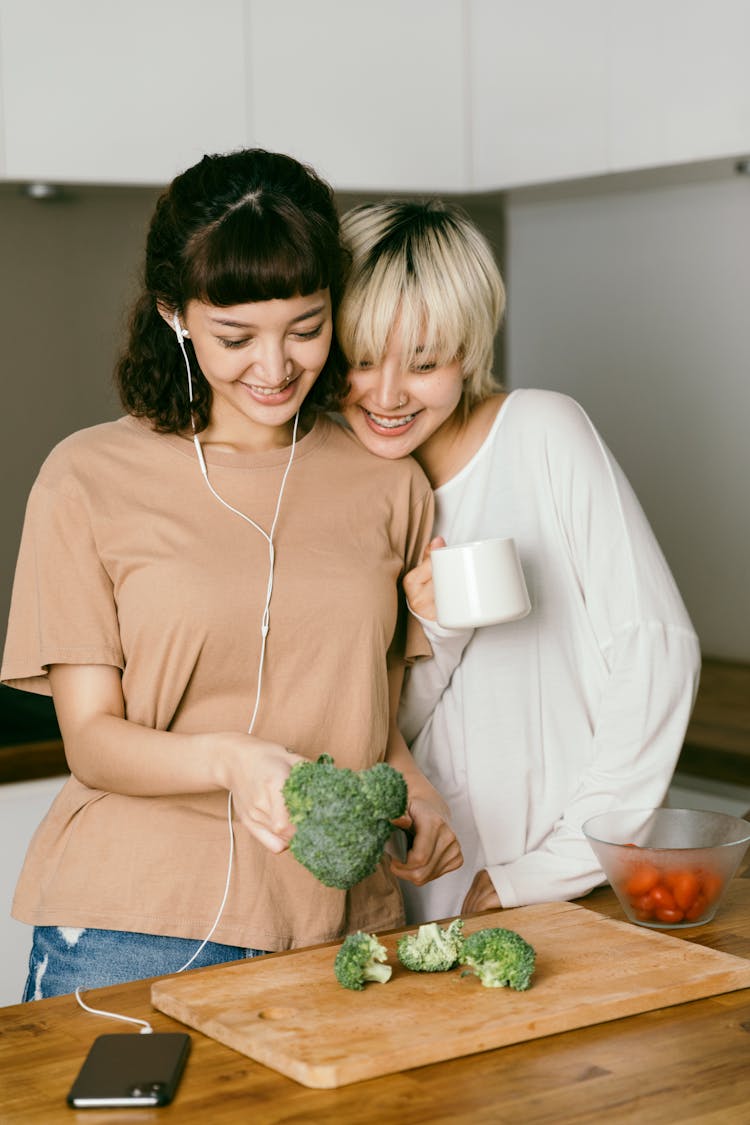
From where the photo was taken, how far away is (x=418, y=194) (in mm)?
2990

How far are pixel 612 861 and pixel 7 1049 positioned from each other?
59cm

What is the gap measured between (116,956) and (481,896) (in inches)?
16.1

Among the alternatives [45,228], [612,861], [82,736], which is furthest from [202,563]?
[45,228]

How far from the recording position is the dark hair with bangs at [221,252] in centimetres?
142

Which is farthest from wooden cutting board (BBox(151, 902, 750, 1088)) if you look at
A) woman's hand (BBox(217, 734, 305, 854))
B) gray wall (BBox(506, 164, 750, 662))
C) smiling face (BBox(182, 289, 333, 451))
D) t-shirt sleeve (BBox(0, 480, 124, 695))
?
gray wall (BBox(506, 164, 750, 662))

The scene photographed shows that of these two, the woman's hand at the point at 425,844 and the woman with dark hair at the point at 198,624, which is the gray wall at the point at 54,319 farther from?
the woman's hand at the point at 425,844

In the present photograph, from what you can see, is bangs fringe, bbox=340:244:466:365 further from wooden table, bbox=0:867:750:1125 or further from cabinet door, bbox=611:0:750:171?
cabinet door, bbox=611:0:750:171

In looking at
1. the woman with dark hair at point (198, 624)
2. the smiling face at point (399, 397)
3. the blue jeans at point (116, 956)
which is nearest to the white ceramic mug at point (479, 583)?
the woman with dark hair at point (198, 624)

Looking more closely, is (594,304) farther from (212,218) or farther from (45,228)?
(212,218)

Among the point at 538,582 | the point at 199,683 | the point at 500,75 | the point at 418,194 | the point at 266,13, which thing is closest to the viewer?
the point at 199,683

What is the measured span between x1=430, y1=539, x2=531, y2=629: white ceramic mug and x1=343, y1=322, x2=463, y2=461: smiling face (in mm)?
199

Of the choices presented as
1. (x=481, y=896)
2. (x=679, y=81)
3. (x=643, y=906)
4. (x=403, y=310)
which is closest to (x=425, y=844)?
(x=481, y=896)

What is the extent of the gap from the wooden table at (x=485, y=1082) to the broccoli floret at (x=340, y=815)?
14cm

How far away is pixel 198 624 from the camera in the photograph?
1457 mm
